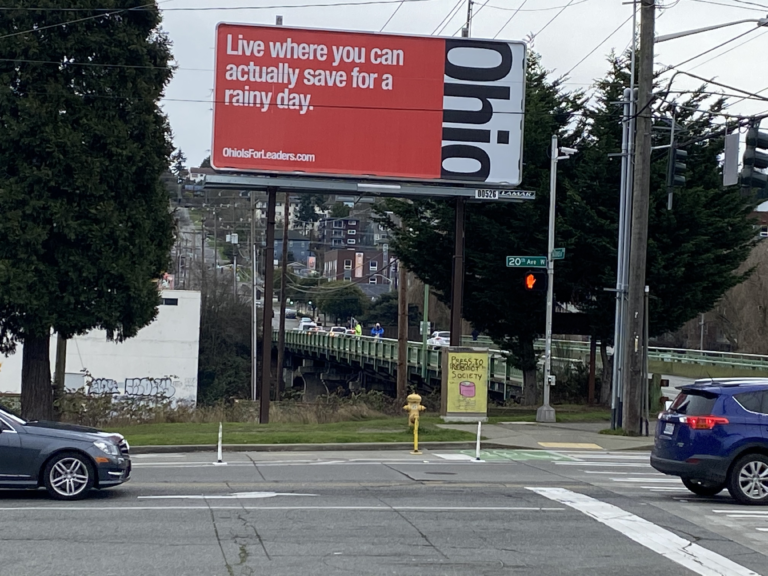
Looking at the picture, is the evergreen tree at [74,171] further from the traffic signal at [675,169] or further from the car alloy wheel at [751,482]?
the car alloy wheel at [751,482]

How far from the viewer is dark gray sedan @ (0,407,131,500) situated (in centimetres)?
1202

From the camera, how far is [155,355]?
54.9 meters

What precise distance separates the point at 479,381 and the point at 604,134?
30.5 ft

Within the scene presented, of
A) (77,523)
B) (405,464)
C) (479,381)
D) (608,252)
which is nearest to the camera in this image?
(77,523)

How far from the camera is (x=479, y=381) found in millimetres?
24859

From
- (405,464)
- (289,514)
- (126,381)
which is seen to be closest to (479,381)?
(405,464)

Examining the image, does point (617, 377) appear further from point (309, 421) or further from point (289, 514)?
point (289, 514)

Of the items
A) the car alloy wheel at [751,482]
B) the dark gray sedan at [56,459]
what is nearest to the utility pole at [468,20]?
the car alloy wheel at [751,482]

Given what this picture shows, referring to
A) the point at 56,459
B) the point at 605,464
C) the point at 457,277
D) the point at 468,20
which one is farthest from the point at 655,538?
the point at 468,20

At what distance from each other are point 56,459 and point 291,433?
9928mm

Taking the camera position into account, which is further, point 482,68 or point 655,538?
point 482,68

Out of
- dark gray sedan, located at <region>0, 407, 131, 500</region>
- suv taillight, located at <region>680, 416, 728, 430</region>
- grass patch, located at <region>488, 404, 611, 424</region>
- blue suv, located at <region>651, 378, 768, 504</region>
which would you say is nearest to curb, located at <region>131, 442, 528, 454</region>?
grass patch, located at <region>488, 404, 611, 424</region>

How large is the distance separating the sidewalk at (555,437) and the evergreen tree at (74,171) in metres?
8.98

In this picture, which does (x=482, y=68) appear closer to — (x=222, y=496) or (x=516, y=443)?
(x=516, y=443)
